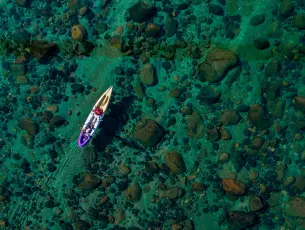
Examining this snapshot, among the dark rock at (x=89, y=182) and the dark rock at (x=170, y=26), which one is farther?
the dark rock at (x=89, y=182)

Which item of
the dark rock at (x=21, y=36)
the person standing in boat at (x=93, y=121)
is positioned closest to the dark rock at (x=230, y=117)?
the person standing in boat at (x=93, y=121)

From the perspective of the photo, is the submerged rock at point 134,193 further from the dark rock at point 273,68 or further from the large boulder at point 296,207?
the dark rock at point 273,68

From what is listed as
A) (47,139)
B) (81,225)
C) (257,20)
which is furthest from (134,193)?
(257,20)

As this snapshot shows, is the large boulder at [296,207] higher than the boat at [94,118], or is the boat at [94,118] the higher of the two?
the boat at [94,118]

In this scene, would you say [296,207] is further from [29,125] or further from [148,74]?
[29,125]

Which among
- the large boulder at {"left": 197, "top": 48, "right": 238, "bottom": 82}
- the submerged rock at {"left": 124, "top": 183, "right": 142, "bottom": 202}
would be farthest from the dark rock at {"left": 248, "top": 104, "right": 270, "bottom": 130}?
the submerged rock at {"left": 124, "top": 183, "right": 142, "bottom": 202}

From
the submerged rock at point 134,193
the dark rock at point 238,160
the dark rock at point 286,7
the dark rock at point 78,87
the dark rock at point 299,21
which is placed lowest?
the dark rock at point 238,160

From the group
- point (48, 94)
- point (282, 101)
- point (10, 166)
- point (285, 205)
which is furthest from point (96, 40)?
point (285, 205)
